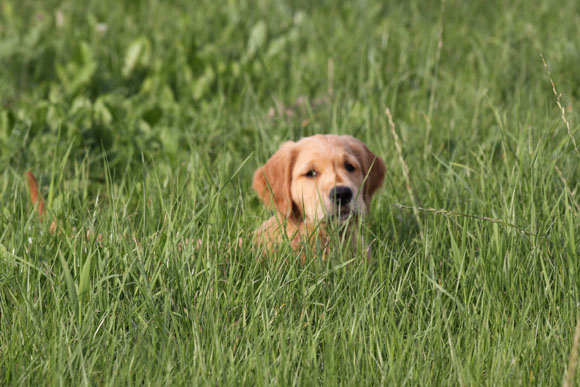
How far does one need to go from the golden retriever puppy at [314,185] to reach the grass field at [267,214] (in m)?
0.17

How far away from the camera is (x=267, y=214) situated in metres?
3.58

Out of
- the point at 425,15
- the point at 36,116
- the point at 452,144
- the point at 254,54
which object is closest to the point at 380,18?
the point at 425,15

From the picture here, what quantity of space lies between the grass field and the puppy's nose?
0.23 metres

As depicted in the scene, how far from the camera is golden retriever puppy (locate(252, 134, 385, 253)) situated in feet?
10.3

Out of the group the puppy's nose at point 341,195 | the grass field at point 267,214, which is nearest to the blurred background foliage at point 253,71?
the grass field at point 267,214

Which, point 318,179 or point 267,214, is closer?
point 318,179

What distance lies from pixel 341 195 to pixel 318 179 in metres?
0.17

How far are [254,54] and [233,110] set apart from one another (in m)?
0.94

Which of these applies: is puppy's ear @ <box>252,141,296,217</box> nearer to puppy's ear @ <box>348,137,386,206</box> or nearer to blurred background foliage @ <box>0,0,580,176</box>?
puppy's ear @ <box>348,137,386,206</box>

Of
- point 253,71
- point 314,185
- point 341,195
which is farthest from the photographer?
point 253,71

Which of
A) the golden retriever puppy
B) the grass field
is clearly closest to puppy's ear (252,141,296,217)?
the golden retriever puppy

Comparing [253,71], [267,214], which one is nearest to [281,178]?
[267,214]

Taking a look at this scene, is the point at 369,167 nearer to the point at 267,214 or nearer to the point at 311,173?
the point at 311,173

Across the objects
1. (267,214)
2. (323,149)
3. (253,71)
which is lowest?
(267,214)
